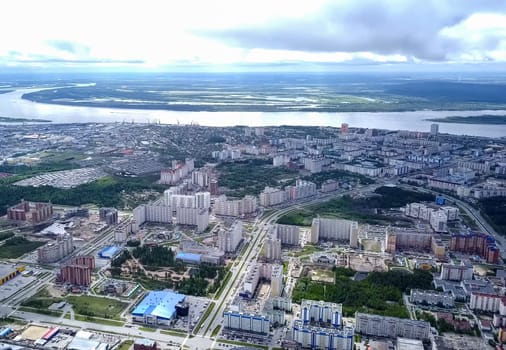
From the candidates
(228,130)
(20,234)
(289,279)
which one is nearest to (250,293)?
(289,279)

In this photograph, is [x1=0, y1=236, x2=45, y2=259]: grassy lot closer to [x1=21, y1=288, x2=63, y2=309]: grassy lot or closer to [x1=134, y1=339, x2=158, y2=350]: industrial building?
[x1=21, y1=288, x2=63, y2=309]: grassy lot

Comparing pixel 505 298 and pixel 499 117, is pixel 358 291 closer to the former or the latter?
pixel 505 298

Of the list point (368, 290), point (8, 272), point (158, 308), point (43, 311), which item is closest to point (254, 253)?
point (368, 290)

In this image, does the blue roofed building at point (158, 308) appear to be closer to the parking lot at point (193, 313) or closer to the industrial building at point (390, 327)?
the parking lot at point (193, 313)

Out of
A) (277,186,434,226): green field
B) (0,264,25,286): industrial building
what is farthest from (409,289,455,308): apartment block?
(0,264,25,286): industrial building

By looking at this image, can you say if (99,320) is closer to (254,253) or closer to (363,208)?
(254,253)

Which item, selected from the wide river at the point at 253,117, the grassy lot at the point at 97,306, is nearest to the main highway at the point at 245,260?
the grassy lot at the point at 97,306

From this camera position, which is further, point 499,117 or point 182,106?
point 182,106
